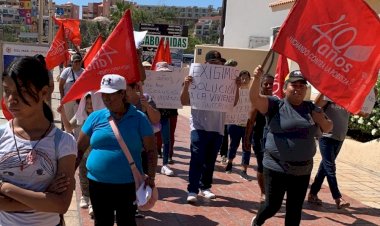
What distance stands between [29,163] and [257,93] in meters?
2.60

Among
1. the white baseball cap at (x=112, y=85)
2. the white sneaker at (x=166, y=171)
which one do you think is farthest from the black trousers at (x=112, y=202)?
the white sneaker at (x=166, y=171)

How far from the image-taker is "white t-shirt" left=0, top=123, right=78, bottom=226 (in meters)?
2.29

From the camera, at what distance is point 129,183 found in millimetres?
3930

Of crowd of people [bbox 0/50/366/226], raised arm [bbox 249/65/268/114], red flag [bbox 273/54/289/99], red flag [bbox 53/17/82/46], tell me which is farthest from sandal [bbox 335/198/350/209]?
red flag [bbox 53/17/82/46]

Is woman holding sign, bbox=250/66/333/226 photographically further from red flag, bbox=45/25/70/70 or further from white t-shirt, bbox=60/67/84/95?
red flag, bbox=45/25/70/70

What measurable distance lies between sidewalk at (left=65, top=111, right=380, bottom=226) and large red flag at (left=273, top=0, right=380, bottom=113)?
7.28 ft

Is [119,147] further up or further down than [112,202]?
further up

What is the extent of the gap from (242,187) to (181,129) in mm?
6778

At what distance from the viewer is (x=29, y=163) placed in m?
2.29

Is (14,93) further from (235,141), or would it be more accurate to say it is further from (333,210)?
(235,141)

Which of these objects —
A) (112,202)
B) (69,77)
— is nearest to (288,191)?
(112,202)

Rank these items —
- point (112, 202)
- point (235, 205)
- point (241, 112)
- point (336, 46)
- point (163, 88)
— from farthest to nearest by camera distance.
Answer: point (163, 88), point (241, 112), point (235, 205), point (336, 46), point (112, 202)

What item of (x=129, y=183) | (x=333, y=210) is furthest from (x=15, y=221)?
(x=333, y=210)

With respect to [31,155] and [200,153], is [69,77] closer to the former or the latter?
[200,153]
